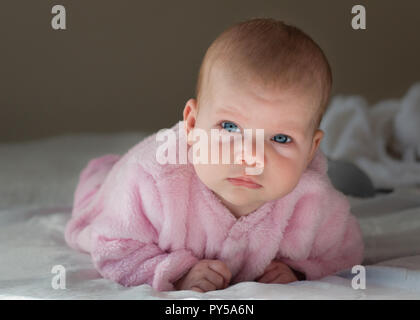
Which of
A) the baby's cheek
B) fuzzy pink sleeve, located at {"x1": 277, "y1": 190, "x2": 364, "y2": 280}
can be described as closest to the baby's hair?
the baby's cheek

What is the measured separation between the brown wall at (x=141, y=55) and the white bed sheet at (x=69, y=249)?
171 mm

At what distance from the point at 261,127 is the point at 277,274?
0.85 feet

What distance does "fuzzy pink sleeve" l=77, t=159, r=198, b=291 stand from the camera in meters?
0.94

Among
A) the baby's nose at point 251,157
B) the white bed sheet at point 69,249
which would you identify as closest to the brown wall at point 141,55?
the white bed sheet at point 69,249

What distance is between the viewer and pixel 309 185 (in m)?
1.02

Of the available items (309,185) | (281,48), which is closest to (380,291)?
(309,185)

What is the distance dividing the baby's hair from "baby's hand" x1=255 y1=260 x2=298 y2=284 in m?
0.28

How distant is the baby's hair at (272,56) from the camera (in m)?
0.84

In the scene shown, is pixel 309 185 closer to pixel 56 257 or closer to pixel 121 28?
pixel 56 257

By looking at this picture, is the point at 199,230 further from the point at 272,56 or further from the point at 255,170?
the point at 272,56

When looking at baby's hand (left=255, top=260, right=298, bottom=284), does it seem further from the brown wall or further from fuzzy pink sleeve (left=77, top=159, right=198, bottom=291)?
the brown wall

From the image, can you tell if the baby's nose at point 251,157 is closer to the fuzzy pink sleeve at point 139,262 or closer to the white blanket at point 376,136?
the fuzzy pink sleeve at point 139,262

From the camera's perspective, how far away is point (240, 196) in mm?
893

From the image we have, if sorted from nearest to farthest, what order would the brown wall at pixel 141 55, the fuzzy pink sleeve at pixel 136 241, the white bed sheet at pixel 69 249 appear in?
the white bed sheet at pixel 69 249 < the fuzzy pink sleeve at pixel 136 241 < the brown wall at pixel 141 55
